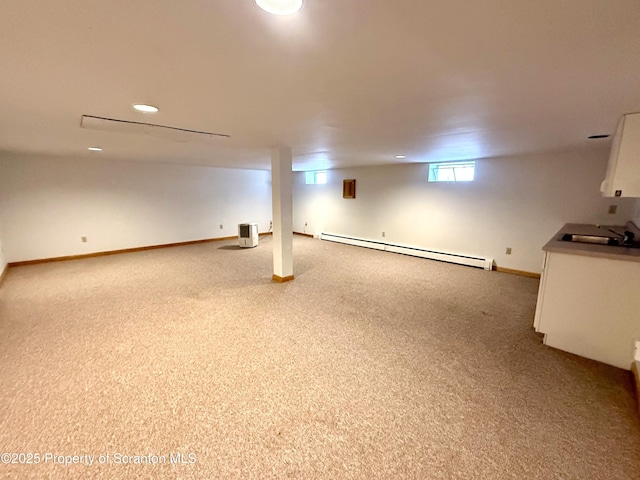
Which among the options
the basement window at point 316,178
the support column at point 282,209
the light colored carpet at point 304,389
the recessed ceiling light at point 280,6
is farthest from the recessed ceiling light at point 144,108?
the basement window at point 316,178

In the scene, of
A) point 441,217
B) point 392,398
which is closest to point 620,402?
point 392,398

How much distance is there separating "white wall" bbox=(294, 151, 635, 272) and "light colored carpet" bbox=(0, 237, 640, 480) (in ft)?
4.99

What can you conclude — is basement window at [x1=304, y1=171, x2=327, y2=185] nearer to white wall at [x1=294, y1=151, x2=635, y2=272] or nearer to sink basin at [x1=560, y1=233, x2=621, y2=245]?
white wall at [x1=294, y1=151, x2=635, y2=272]

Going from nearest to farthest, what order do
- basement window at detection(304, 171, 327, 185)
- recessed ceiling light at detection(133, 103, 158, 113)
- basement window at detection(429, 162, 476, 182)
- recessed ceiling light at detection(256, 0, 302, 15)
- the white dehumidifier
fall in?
recessed ceiling light at detection(256, 0, 302, 15)
recessed ceiling light at detection(133, 103, 158, 113)
basement window at detection(429, 162, 476, 182)
the white dehumidifier
basement window at detection(304, 171, 327, 185)

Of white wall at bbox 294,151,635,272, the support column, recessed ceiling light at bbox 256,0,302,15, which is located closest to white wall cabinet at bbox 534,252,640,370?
white wall at bbox 294,151,635,272

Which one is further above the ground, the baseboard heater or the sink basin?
the sink basin

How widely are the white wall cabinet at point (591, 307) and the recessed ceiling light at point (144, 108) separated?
343 cm

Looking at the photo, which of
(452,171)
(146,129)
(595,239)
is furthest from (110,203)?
(595,239)

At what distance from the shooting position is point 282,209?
3.83m

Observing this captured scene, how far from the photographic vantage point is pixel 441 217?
17.5 feet

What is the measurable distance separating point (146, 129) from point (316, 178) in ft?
18.0

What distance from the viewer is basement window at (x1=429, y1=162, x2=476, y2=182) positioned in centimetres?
494

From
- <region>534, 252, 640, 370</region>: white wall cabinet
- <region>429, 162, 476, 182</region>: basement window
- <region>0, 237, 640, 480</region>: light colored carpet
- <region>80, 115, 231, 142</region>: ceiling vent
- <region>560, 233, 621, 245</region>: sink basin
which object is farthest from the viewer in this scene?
<region>429, 162, 476, 182</region>: basement window

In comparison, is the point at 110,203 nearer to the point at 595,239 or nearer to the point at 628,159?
the point at 628,159
